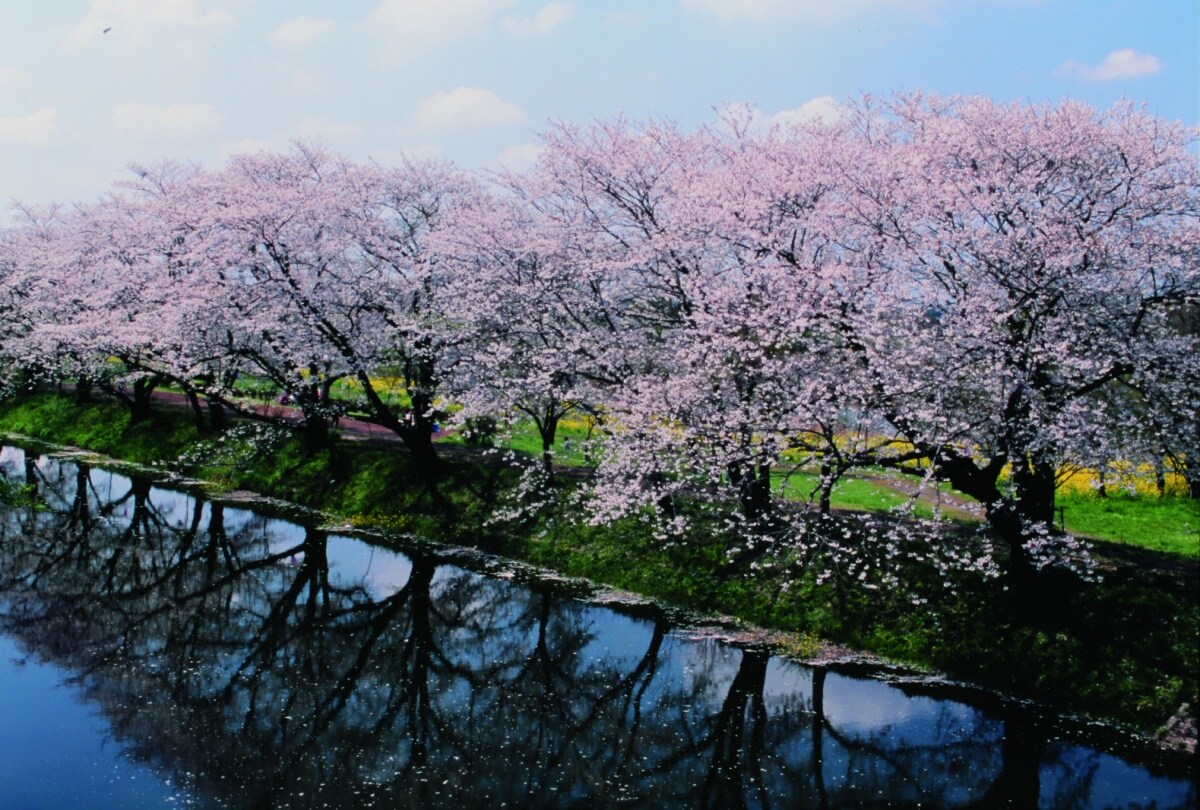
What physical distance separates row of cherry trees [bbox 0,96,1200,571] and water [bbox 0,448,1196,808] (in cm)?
435

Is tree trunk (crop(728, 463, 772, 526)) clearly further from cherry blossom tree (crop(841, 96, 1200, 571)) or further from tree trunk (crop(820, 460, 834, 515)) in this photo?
cherry blossom tree (crop(841, 96, 1200, 571))

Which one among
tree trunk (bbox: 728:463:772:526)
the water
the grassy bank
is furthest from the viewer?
tree trunk (bbox: 728:463:772:526)

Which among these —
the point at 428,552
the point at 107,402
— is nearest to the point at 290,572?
the point at 428,552

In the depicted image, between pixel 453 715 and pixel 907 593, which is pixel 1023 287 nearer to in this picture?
pixel 907 593

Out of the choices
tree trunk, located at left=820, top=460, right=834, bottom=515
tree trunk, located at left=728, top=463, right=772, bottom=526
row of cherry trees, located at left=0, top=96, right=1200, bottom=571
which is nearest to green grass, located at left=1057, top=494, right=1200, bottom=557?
row of cherry trees, located at left=0, top=96, right=1200, bottom=571

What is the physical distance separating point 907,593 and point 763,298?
769cm

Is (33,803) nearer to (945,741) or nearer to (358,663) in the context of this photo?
(358,663)

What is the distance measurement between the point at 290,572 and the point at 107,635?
19.6 feet

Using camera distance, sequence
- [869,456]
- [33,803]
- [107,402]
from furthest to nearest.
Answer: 1. [107,402]
2. [869,456]
3. [33,803]

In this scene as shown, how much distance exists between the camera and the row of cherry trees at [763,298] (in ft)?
58.6

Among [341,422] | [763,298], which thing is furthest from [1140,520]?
[341,422]

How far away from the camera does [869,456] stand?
18812 mm

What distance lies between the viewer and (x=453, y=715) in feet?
55.5

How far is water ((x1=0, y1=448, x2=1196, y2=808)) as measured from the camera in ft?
46.8
